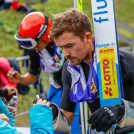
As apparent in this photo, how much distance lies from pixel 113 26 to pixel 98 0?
9.6 inches

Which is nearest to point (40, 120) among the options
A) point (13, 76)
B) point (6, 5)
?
point (13, 76)

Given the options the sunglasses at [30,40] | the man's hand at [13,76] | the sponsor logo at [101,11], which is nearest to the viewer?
the sponsor logo at [101,11]

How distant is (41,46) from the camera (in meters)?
3.35

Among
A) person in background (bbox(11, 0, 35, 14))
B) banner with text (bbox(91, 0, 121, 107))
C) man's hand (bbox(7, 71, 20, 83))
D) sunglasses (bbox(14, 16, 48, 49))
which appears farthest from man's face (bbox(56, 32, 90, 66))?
person in background (bbox(11, 0, 35, 14))

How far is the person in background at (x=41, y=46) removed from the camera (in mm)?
3234

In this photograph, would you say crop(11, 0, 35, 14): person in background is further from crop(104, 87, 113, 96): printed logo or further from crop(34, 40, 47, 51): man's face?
crop(104, 87, 113, 96): printed logo

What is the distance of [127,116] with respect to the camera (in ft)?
6.72

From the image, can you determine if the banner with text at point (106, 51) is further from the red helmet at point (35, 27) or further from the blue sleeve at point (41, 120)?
the red helmet at point (35, 27)

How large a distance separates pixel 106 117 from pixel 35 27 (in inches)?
66.9

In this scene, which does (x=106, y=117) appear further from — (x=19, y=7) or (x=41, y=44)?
(x=19, y=7)

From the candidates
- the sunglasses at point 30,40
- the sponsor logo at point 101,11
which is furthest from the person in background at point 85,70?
the sunglasses at point 30,40

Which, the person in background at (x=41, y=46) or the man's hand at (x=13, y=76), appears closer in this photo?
the person in background at (x=41, y=46)

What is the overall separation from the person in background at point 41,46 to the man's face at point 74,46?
3.56 feet

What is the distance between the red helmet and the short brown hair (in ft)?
3.52
